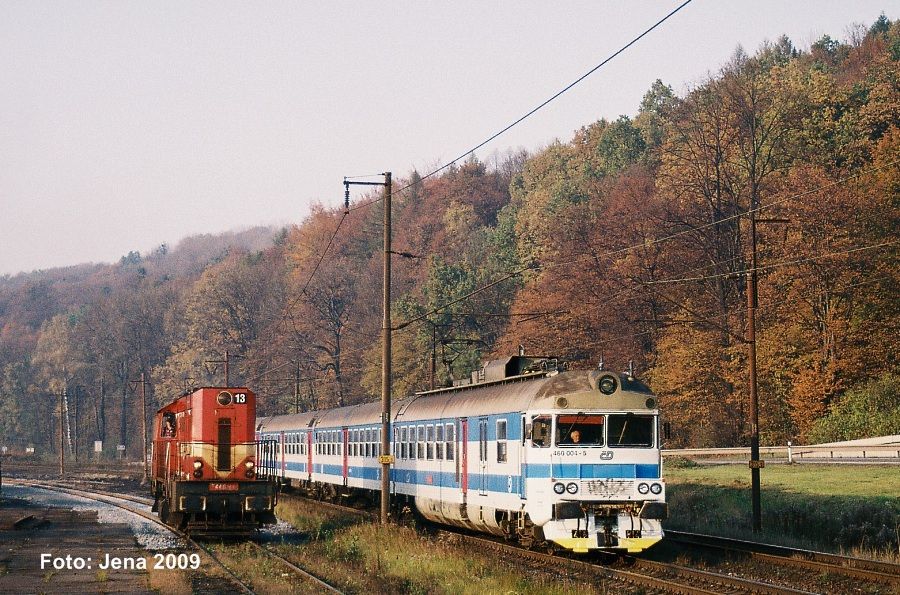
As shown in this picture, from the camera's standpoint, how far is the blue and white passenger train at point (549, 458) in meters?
21.9

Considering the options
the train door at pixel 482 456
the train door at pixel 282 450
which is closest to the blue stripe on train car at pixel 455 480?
the train door at pixel 482 456

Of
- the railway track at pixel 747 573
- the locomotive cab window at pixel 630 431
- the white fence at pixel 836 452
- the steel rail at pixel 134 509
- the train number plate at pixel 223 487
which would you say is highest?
the locomotive cab window at pixel 630 431

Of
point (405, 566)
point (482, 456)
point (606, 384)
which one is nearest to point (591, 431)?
point (606, 384)

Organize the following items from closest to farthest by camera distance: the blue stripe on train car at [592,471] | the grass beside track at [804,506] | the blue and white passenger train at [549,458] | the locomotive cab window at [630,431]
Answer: the blue and white passenger train at [549,458]
the blue stripe on train car at [592,471]
the locomotive cab window at [630,431]
the grass beside track at [804,506]

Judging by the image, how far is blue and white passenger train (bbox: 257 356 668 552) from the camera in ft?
71.8

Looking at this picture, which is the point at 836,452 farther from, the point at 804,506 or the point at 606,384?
the point at 606,384

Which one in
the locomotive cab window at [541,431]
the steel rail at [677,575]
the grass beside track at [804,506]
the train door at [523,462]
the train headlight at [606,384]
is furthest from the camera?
the grass beside track at [804,506]

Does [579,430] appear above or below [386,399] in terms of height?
below

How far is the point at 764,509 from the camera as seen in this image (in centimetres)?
3412

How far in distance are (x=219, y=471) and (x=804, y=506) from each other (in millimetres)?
16837

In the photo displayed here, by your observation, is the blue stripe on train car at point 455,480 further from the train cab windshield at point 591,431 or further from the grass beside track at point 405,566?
the grass beside track at point 405,566

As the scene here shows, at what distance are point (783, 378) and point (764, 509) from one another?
25.7m

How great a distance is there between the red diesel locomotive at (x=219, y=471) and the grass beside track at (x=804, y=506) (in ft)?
37.5

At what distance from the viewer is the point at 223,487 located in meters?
28.1
